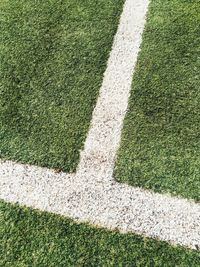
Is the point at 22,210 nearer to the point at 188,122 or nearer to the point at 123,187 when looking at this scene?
the point at 123,187

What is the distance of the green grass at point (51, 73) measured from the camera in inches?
222

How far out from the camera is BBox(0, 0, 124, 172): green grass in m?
5.65

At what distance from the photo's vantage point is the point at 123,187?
5332 millimetres

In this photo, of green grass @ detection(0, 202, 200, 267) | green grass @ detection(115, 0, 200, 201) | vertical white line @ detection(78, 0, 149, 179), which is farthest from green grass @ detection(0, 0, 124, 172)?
green grass @ detection(0, 202, 200, 267)

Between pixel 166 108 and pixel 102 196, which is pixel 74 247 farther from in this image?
pixel 166 108

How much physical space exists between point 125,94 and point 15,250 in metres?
2.65

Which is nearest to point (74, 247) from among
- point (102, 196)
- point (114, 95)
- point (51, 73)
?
point (102, 196)

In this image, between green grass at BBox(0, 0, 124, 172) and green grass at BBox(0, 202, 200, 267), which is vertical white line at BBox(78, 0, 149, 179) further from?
green grass at BBox(0, 202, 200, 267)

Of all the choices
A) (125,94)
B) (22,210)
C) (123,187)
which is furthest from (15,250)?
(125,94)

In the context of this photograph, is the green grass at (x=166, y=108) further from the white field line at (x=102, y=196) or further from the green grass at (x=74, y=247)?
the green grass at (x=74, y=247)

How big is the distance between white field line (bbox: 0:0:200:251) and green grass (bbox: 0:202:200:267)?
123 millimetres

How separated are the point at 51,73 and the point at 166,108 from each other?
5.77ft

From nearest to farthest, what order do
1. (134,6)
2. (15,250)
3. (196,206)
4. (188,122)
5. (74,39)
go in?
(15,250), (196,206), (188,122), (74,39), (134,6)

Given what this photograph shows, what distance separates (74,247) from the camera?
16.0 ft
